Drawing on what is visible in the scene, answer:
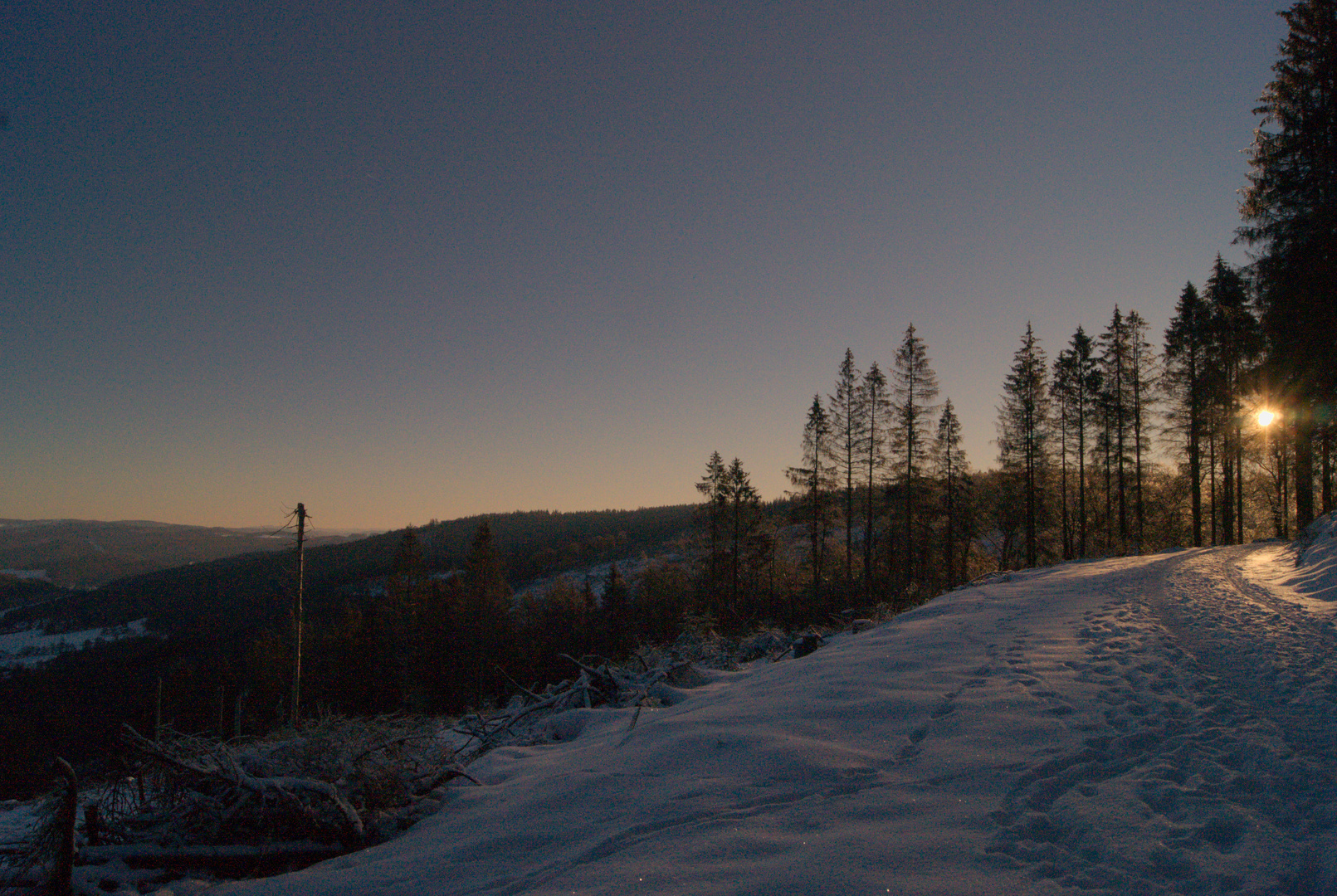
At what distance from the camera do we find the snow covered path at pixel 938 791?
2.75 metres

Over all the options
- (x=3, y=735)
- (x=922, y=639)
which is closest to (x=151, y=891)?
(x=922, y=639)

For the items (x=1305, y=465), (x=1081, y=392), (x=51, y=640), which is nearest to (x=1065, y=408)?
(x=1081, y=392)

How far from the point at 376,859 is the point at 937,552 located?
Result: 3965cm

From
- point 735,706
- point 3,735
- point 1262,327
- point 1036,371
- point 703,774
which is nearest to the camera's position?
point 703,774

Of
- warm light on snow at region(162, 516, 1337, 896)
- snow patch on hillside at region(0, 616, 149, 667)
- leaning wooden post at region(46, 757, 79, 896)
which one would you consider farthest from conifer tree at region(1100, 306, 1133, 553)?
snow patch on hillside at region(0, 616, 149, 667)

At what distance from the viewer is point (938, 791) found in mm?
3555

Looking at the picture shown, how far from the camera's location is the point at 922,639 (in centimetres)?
872

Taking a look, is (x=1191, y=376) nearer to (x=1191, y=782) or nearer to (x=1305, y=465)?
(x=1305, y=465)

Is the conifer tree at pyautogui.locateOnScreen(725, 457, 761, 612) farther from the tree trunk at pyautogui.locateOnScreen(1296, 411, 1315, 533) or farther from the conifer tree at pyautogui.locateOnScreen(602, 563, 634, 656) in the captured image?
the tree trunk at pyautogui.locateOnScreen(1296, 411, 1315, 533)

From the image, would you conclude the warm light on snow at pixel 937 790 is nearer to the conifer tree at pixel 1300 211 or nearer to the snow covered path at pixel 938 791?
the snow covered path at pixel 938 791

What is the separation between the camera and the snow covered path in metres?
2.75

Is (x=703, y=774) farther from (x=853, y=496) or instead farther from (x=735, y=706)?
(x=853, y=496)

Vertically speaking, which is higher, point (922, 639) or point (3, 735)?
point (922, 639)

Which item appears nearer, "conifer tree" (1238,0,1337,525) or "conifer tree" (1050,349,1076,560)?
"conifer tree" (1238,0,1337,525)
